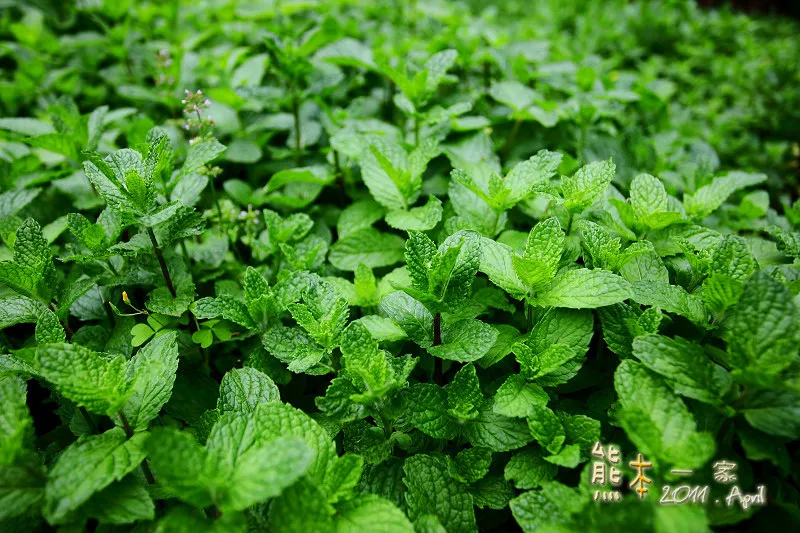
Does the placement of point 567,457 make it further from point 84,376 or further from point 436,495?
point 84,376

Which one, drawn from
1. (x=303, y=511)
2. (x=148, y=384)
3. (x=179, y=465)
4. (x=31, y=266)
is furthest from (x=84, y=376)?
(x=303, y=511)

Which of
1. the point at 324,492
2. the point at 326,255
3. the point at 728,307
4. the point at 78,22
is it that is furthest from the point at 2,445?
the point at 78,22

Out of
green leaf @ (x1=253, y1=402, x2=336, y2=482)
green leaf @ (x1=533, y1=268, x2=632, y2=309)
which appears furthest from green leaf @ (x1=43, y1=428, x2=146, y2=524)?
green leaf @ (x1=533, y1=268, x2=632, y2=309)

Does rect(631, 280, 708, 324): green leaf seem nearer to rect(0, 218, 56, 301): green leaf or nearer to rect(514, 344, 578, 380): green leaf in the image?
rect(514, 344, 578, 380): green leaf

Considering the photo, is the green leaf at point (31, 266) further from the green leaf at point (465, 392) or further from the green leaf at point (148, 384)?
the green leaf at point (465, 392)

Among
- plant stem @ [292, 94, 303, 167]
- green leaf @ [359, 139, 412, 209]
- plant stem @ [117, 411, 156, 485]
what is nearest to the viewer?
plant stem @ [117, 411, 156, 485]

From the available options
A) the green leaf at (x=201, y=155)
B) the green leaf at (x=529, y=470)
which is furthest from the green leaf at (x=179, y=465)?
the green leaf at (x=201, y=155)

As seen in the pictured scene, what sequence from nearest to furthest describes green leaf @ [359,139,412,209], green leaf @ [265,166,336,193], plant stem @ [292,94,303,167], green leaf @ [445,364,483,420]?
green leaf @ [445,364,483,420]
green leaf @ [359,139,412,209]
green leaf @ [265,166,336,193]
plant stem @ [292,94,303,167]
